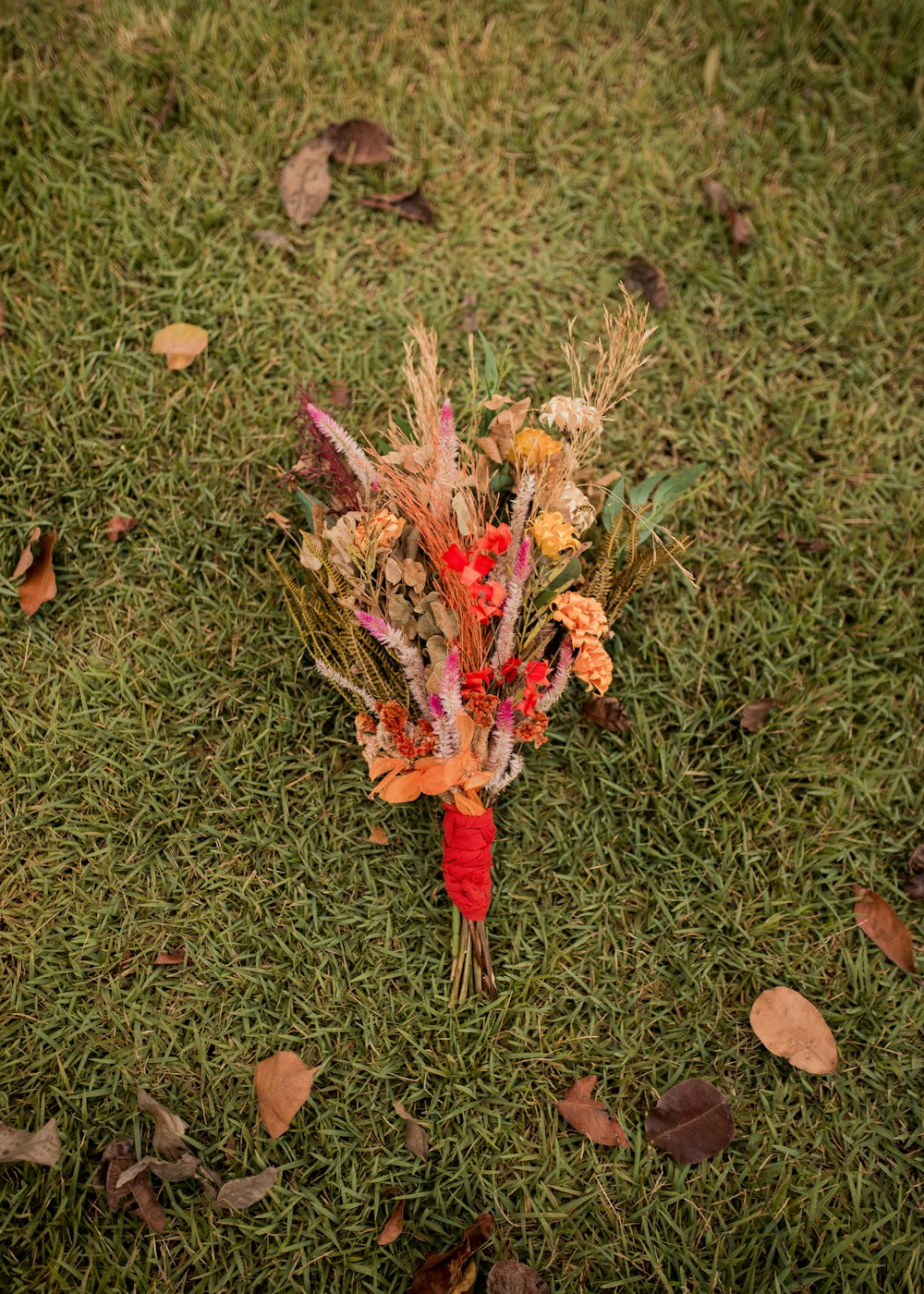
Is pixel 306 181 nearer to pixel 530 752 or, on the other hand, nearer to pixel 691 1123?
pixel 530 752

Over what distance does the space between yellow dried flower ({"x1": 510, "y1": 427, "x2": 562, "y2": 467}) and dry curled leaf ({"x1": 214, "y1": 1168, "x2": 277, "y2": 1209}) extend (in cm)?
175

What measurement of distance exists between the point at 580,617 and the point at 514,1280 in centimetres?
151

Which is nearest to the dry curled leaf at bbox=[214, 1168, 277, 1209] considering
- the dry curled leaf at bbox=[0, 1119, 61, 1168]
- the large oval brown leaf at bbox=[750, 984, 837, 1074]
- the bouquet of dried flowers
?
the dry curled leaf at bbox=[0, 1119, 61, 1168]

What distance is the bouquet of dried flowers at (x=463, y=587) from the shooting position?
1792 mm

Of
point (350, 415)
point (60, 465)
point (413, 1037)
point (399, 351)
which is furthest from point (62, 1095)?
point (399, 351)

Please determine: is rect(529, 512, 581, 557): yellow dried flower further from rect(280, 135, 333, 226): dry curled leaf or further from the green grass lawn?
rect(280, 135, 333, 226): dry curled leaf

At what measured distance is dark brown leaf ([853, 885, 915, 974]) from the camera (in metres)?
2.24

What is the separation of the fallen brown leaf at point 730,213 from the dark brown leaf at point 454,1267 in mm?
2783

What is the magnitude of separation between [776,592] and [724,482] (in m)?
0.36

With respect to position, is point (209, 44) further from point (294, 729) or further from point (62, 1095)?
point (62, 1095)

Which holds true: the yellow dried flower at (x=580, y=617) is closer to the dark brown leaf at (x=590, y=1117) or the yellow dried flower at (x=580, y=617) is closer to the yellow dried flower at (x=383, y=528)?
the yellow dried flower at (x=383, y=528)

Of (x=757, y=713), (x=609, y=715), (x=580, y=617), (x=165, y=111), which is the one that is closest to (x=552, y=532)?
(x=580, y=617)

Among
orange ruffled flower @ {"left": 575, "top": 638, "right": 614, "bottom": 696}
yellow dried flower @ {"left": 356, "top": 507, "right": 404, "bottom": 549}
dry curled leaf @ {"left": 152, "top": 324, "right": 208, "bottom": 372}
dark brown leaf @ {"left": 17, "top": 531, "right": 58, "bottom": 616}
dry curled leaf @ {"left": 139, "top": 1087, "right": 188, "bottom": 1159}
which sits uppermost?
yellow dried flower @ {"left": 356, "top": 507, "right": 404, "bottom": 549}

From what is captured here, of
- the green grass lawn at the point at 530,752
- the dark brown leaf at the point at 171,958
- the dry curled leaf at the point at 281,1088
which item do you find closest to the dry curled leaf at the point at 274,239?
the green grass lawn at the point at 530,752
